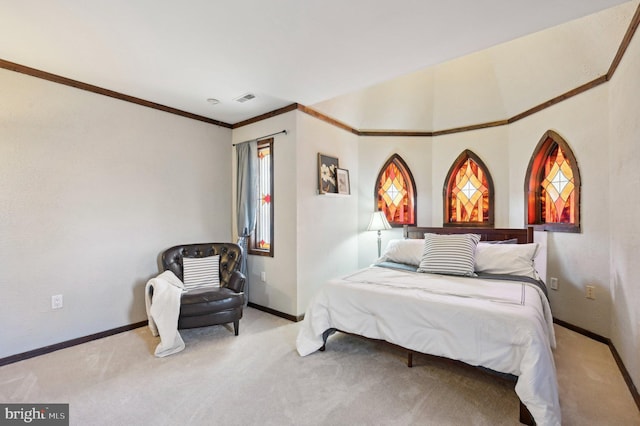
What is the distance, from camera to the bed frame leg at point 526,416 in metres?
1.66

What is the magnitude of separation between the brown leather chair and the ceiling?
1.72 m

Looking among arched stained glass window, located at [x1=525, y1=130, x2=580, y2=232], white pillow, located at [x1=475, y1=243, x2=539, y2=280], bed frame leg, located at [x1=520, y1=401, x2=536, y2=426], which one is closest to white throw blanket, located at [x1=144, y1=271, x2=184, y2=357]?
bed frame leg, located at [x1=520, y1=401, x2=536, y2=426]

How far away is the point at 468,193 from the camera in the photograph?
14.0ft

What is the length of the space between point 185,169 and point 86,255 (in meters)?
1.38

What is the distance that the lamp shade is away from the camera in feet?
13.9

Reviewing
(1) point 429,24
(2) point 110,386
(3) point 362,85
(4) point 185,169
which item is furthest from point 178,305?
(1) point 429,24

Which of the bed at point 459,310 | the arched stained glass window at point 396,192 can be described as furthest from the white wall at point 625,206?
the arched stained glass window at point 396,192

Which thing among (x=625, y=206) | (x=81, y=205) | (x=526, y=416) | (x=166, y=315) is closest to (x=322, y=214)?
(x=166, y=315)

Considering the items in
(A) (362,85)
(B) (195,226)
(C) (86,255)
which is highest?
(A) (362,85)

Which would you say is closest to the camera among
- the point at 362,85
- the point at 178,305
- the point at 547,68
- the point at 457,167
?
the point at 178,305

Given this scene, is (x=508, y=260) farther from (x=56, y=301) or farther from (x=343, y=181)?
(x=56, y=301)

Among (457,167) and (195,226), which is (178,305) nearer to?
(195,226)

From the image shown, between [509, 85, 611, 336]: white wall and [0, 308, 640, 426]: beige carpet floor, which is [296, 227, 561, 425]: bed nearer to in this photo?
[0, 308, 640, 426]: beige carpet floor

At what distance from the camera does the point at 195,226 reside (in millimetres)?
3721
